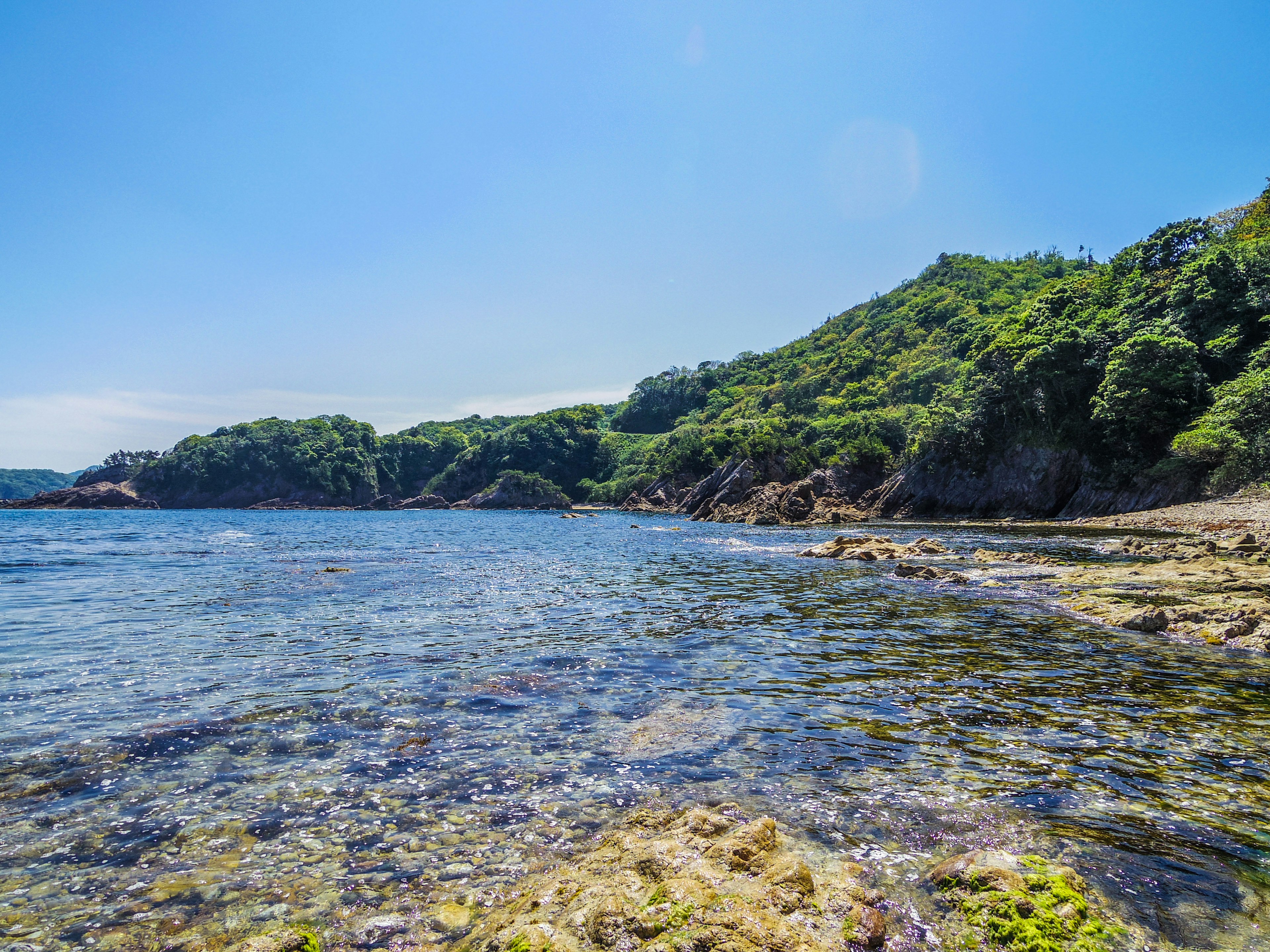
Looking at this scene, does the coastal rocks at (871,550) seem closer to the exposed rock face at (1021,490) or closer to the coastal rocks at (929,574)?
the coastal rocks at (929,574)

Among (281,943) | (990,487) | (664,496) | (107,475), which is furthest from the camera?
(107,475)

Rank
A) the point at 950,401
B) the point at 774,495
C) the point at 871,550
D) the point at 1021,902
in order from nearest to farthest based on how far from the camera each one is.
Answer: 1. the point at 1021,902
2. the point at 871,550
3. the point at 950,401
4. the point at 774,495

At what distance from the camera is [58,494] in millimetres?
133125

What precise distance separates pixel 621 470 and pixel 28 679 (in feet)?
443

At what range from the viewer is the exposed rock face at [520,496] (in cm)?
13850

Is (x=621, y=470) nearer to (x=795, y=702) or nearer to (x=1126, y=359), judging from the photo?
Answer: (x=1126, y=359)

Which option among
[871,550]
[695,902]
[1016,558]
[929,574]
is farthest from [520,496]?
[695,902]

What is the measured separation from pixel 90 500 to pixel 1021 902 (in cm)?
17893

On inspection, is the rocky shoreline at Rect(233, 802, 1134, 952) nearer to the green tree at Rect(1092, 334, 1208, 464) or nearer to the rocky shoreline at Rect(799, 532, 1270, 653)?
the rocky shoreline at Rect(799, 532, 1270, 653)

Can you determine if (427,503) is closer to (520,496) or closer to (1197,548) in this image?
(520,496)

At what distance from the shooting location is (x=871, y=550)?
32531mm

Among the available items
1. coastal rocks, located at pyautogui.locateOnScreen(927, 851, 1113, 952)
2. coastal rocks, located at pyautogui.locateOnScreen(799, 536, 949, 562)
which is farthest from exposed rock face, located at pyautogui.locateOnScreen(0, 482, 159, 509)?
coastal rocks, located at pyautogui.locateOnScreen(927, 851, 1113, 952)

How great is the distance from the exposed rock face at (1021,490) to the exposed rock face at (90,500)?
512 feet

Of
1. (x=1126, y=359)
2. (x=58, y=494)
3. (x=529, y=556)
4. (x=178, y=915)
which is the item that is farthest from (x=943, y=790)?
(x=58, y=494)
